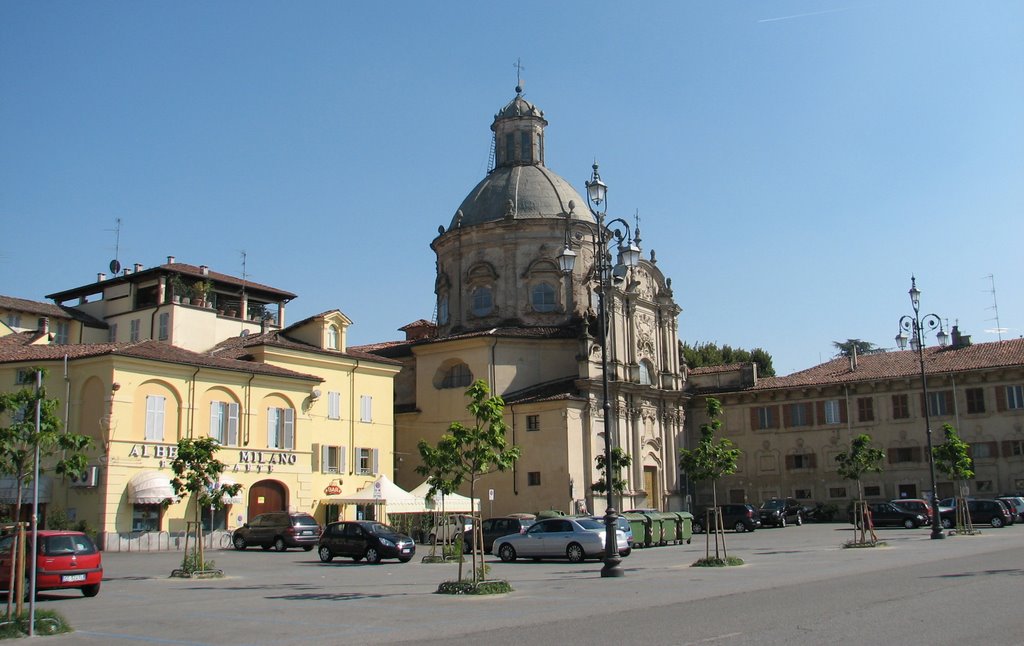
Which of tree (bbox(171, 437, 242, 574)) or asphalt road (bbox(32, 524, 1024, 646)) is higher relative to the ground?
tree (bbox(171, 437, 242, 574))

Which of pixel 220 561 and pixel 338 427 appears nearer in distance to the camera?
pixel 220 561

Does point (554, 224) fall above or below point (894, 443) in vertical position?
above

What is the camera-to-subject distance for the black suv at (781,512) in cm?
5466

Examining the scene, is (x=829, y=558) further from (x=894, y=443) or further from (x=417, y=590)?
(x=894, y=443)

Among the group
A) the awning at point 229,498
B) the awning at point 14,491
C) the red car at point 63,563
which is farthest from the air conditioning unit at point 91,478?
the red car at point 63,563

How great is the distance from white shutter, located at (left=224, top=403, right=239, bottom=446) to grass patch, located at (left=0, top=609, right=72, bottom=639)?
26307mm

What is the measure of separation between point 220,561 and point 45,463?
9.75 m

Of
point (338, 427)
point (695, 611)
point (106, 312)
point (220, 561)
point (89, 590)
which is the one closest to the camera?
point (695, 611)

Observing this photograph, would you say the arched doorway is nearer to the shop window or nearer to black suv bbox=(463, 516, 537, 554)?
the shop window

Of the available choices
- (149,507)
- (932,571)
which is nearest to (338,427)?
(149,507)

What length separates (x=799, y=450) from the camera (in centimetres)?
6197

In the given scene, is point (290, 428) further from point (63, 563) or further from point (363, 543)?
point (63, 563)

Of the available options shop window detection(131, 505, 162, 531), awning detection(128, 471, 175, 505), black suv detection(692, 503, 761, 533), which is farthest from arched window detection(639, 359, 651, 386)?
awning detection(128, 471, 175, 505)

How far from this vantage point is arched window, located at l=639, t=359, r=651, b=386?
60.5 meters
